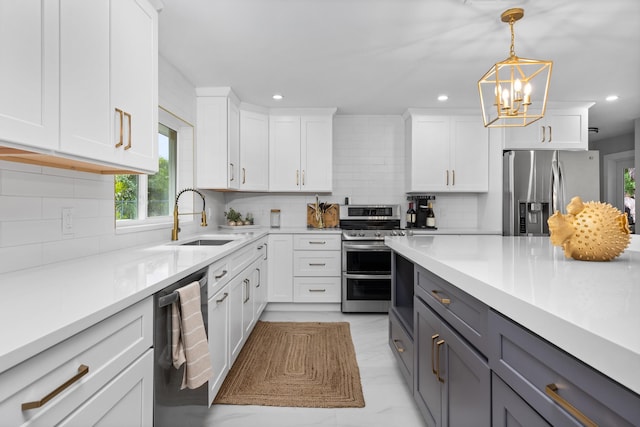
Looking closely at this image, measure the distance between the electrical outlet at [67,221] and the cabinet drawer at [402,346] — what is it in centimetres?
188

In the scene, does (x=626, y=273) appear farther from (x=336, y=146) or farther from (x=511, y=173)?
(x=336, y=146)

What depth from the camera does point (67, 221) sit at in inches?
64.8

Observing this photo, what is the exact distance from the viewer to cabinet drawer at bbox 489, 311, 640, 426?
571mm

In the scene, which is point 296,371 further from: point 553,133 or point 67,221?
point 553,133

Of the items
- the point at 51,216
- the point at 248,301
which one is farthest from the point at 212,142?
the point at 51,216

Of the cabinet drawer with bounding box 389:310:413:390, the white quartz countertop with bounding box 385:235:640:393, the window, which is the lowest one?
the cabinet drawer with bounding box 389:310:413:390

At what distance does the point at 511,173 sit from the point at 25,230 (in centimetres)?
429

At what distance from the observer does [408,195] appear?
4484 mm

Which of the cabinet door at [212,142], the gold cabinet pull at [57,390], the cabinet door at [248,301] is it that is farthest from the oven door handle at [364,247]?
the gold cabinet pull at [57,390]

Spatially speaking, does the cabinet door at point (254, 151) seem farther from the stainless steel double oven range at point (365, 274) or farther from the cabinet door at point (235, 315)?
the cabinet door at point (235, 315)

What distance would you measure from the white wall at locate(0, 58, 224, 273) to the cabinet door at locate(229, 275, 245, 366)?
2.36 feet

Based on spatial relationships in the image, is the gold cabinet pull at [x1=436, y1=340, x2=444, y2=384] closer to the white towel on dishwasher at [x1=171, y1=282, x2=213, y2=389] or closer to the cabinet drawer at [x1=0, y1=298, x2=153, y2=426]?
the white towel on dishwasher at [x1=171, y1=282, x2=213, y2=389]

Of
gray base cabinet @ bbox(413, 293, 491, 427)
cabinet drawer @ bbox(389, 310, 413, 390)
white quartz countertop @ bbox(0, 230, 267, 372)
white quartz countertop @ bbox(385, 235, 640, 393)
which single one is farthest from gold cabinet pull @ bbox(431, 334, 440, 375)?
white quartz countertop @ bbox(0, 230, 267, 372)

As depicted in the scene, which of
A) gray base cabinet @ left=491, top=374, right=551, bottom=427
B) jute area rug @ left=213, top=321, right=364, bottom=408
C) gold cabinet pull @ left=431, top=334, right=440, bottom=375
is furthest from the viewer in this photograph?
jute area rug @ left=213, top=321, right=364, bottom=408
